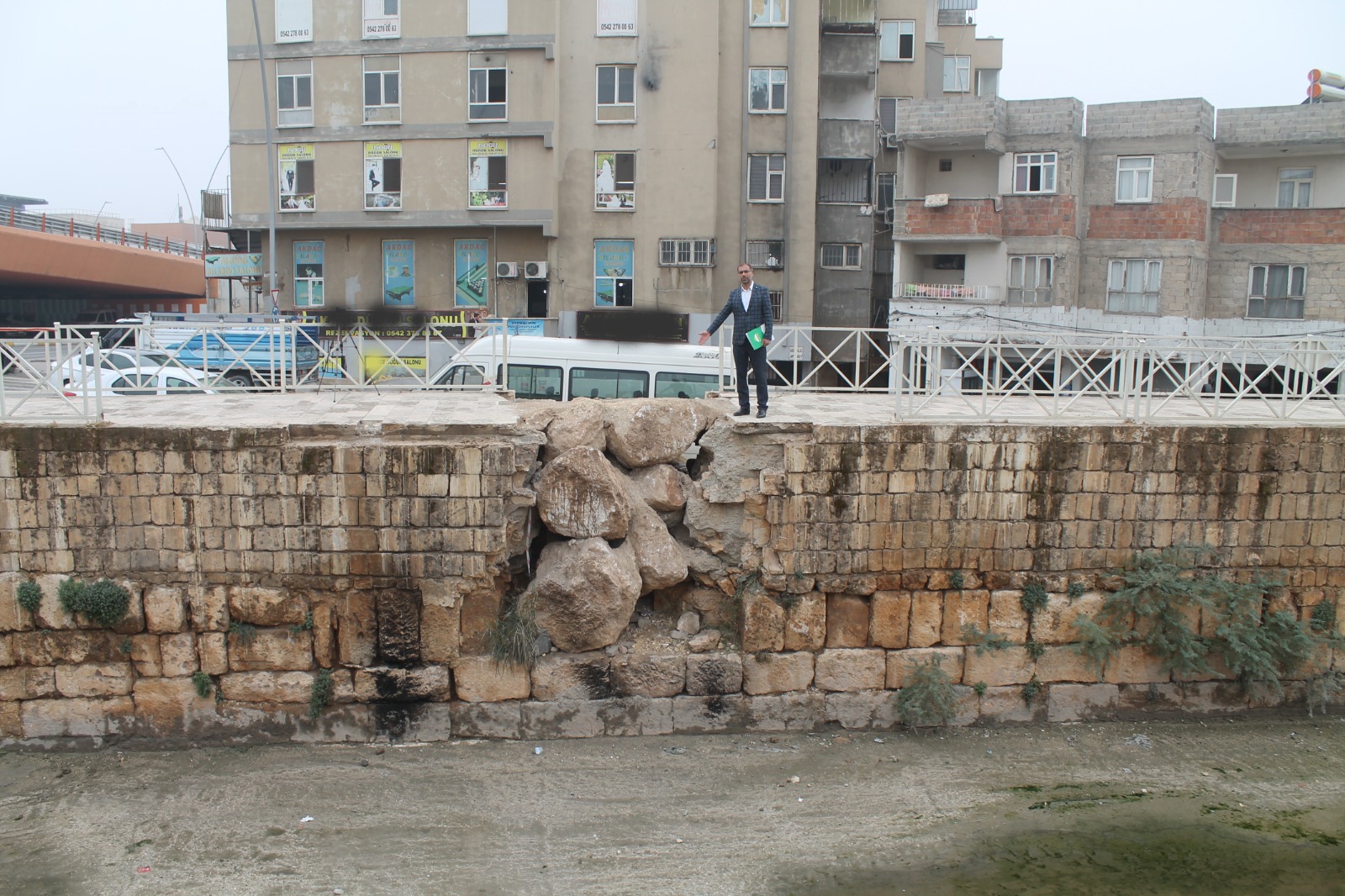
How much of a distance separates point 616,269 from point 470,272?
12.6 feet

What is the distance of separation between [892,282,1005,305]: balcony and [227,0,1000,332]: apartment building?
122 inches

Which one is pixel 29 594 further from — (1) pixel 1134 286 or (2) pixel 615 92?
(1) pixel 1134 286

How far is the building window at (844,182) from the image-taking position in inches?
1133

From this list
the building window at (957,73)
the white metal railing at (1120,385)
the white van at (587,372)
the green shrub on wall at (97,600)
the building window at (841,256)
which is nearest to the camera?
the green shrub on wall at (97,600)

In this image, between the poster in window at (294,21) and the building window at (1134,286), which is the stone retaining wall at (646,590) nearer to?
the building window at (1134,286)

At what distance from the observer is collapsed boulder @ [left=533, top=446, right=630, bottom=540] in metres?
8.76

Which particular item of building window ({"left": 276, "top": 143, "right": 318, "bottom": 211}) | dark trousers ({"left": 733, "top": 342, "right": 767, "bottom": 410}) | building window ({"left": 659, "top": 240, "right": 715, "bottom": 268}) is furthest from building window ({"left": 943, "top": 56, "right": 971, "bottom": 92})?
dark trousers ({"left": 733, "top": 342, "right": 767, "bottom": 410})

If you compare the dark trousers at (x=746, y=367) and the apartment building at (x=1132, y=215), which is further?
the apartment building at (x=1132, y=215)

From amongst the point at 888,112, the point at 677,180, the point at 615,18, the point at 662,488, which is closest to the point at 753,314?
the point at 662,488

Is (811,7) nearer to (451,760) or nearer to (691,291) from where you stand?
(691,291)

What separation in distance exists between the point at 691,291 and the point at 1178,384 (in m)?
18.9

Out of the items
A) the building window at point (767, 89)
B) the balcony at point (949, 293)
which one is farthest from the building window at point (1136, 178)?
the building window at point (767, 89)

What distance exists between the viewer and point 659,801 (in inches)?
310

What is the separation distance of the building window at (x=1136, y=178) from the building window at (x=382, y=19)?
58.6 feet
